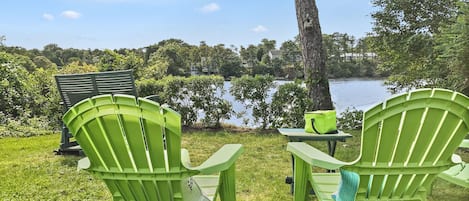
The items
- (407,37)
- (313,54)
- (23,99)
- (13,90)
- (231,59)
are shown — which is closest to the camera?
(313,54)

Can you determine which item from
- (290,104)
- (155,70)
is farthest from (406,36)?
(155,70)

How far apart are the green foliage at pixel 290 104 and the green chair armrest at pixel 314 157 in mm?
3932

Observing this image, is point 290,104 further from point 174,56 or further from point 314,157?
point 314,157

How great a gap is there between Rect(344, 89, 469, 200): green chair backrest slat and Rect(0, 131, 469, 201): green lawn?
1395 millimetres

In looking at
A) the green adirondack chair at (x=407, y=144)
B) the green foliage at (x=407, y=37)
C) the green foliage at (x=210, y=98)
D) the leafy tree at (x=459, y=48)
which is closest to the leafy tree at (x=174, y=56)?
the green foliage at (x=210, y=98)

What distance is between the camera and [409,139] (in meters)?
1.74

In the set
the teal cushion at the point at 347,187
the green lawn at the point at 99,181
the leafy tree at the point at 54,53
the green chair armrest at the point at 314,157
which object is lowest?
the green lawn at the point at 99,181

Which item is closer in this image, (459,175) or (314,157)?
(314,157)

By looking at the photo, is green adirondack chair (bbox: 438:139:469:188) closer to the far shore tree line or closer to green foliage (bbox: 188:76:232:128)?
the far shore tree line

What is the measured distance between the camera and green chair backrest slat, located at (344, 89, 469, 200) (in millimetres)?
1691

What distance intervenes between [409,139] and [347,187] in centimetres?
41

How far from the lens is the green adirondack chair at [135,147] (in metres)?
1.65

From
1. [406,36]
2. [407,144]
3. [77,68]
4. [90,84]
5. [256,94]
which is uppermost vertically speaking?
[406,36]

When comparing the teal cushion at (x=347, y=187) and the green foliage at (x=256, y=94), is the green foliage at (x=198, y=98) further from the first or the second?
the teal cushion at (x=347, y=187)
